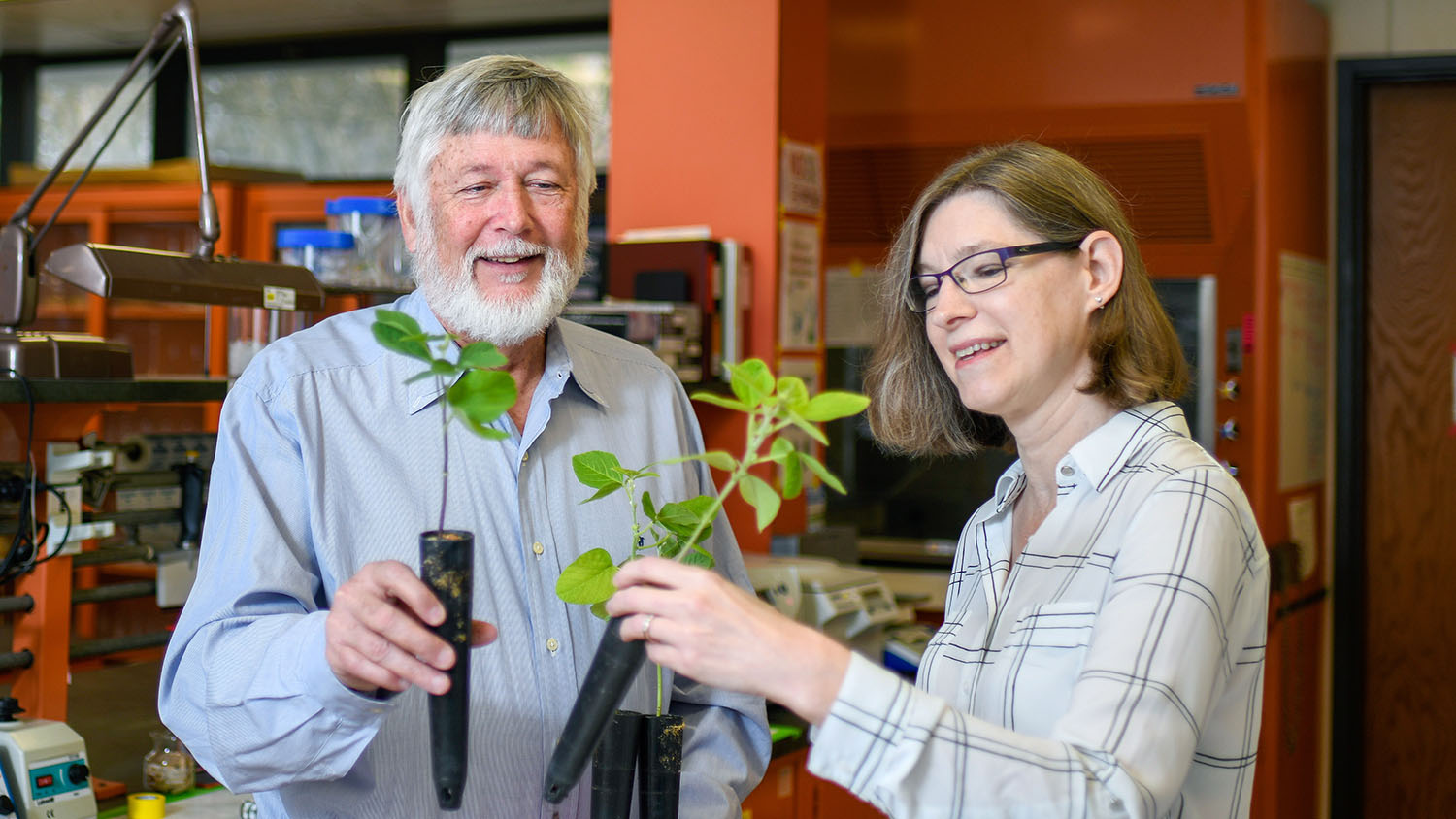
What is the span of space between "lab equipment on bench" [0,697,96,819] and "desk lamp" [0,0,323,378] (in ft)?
1.76

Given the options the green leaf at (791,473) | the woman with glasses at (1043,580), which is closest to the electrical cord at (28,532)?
the woman with glasses at (1043,580)

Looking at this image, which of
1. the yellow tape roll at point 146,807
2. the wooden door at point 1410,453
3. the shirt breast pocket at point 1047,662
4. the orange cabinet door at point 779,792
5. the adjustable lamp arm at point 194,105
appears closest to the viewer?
the shirt breast pocket at point 1047,662

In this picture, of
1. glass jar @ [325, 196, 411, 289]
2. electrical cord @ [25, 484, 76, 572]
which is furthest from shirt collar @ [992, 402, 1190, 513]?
glass jar @ [325, 196, 411, 289]

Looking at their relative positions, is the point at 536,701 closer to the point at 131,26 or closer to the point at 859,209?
the point at 859,209

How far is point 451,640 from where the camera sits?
3.15 feet

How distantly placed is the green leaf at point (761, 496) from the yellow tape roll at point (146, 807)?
1353 mm

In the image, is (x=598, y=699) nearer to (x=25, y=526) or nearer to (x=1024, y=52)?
(x=25, y=526)

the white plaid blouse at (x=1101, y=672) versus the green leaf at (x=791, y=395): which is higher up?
the green leaf at (x=791, y=395)

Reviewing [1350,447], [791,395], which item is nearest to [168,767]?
[791,395]

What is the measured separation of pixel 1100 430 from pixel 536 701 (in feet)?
2.17

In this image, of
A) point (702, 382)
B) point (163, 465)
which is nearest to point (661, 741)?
point (163, 465)

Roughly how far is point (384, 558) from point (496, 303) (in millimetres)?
311

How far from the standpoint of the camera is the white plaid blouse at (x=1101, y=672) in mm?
982

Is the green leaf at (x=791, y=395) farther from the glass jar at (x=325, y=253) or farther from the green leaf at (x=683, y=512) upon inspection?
the glass jar at (x=325, y=253)
